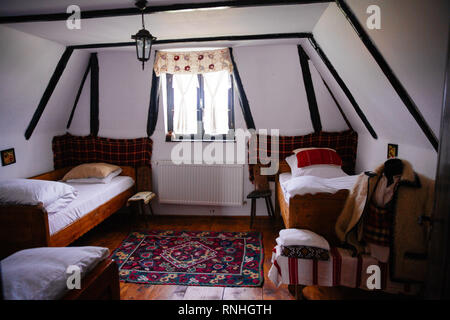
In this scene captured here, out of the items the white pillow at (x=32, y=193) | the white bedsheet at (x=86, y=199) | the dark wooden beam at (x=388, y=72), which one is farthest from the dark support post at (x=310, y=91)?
the white pillow at (x=32, y=193)

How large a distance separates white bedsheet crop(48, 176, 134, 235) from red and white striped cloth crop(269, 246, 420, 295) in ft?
6.76

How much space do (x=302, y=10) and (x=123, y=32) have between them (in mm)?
1913

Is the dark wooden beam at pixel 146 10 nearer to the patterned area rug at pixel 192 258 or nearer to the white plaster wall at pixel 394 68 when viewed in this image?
the white plaster wall at pixel 394 68

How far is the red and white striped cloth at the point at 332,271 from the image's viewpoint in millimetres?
2145

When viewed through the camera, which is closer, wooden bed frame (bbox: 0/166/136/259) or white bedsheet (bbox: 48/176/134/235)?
wooden bed frame (bbox: 0/166/136/259)

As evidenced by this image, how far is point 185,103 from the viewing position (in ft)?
14.1

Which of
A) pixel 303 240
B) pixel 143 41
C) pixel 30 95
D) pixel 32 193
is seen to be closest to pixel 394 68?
pixel 303 240

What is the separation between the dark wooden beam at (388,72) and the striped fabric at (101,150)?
3137 millimetres

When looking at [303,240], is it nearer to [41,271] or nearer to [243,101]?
[41,271]

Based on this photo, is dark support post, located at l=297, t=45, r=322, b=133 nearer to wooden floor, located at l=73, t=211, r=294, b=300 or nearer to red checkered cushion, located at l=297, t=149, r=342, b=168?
red checkered cushion, located at l=297, t=149, r=342, b=168

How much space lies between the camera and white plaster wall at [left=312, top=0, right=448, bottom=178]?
1600 mm

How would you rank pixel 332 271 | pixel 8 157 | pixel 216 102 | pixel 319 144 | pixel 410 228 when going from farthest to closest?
pixel 216 102
pixel 319 144
pixel 8 157
pixel 332 271
pixel 410 228

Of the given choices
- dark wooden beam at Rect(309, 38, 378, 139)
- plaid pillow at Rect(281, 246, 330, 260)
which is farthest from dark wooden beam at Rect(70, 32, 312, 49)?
plaid pillow at Rect(281, 246, 330, 260)

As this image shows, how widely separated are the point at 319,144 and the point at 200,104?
1.81m
